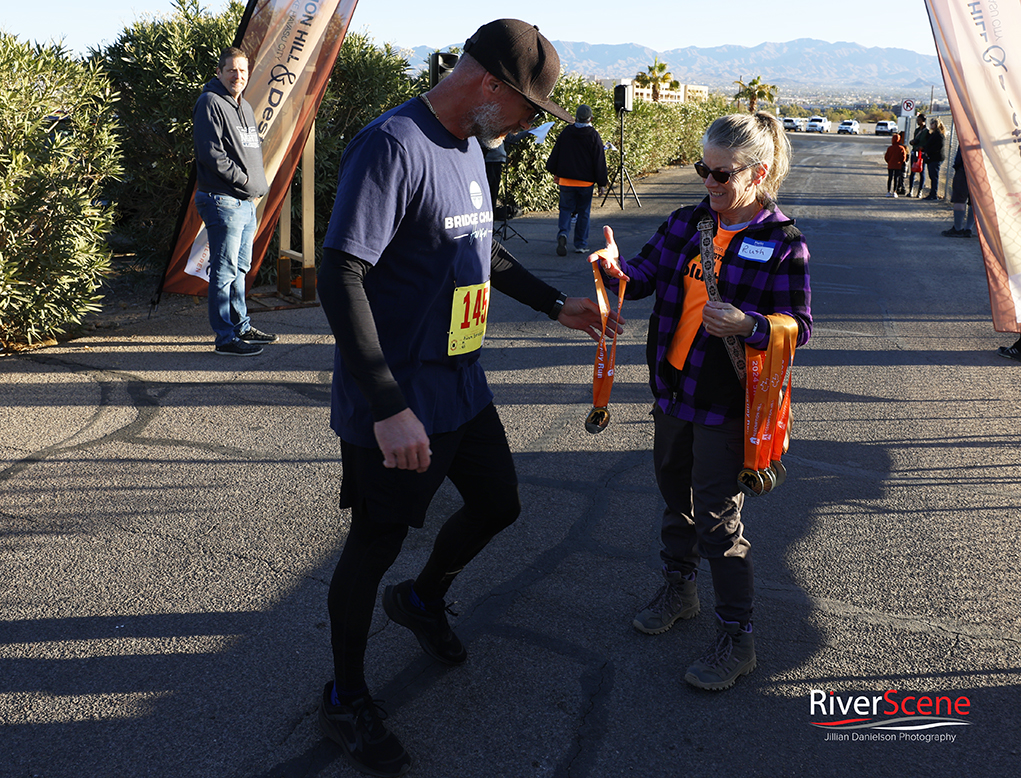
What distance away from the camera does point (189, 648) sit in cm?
301

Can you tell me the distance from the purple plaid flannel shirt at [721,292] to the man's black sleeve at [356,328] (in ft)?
3.66

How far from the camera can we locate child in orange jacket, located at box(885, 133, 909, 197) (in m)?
19.6

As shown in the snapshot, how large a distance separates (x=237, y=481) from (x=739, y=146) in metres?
3.12

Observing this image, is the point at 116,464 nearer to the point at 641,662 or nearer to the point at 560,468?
the point at 560,468

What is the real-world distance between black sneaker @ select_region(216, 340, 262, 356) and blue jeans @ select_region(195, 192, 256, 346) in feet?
0.11

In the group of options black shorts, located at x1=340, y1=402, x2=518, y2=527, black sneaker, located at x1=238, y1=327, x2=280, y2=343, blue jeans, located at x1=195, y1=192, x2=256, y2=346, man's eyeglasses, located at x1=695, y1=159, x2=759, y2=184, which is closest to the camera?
black shorts, located at x1=340, y1=402, x2=518, y2=527

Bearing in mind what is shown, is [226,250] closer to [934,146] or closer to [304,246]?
[304,246]

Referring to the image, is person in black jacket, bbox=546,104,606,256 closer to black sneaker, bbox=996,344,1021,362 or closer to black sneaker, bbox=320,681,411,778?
black sneaker, bbox=996,344,1021,362

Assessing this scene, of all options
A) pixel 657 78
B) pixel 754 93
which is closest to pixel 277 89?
pixel 657 78

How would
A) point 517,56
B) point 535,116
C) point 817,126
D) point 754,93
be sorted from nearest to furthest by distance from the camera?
1. point 517,56
2. point 535,116
3. point 754,93
4. point 817,126

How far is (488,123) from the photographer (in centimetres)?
230

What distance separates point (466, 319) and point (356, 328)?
1.47 feet

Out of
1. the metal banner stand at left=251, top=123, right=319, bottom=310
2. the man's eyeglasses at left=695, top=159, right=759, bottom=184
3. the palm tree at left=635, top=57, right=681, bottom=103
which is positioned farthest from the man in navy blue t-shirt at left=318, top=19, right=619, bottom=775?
the palm tree at left=635, top=57, right=681, bottom=103

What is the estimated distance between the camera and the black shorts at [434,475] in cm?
233
